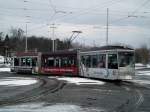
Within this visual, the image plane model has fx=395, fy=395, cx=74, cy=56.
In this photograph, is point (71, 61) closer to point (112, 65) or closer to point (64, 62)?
point (64, 62)

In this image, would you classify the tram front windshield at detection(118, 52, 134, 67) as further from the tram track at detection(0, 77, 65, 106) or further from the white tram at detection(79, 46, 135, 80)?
the tram track at detection(0, 77, 65, 106)

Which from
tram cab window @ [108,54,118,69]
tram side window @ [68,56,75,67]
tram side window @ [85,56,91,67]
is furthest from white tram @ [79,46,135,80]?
tram side window @ [68,56,75,67]

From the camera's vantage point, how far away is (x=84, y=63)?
40.7 m

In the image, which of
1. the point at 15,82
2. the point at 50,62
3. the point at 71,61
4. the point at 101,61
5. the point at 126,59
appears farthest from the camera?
the point at 50,62

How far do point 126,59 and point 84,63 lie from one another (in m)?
7.75

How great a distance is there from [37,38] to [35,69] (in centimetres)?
11200

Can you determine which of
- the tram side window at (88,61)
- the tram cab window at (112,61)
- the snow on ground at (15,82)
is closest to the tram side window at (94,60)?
the tram side window at (88,61)

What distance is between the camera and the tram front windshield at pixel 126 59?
33406 millimetres

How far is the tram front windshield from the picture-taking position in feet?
110

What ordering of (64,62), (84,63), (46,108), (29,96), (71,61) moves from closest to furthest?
1. (46,108)
2. (29,96)
3. (84,63)
4. (71,61)
5. (64,62)

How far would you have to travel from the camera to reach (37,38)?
16325 cm

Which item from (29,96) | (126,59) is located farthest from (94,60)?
(29,96)

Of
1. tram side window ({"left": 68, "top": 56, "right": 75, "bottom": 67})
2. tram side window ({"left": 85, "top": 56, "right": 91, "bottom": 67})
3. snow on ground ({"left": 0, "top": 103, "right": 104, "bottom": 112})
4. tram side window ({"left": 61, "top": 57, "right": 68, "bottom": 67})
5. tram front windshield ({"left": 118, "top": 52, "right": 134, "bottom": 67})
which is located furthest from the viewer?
tram side window ({"left": 61, "top": 57, "right": 68, "bottom": 67})

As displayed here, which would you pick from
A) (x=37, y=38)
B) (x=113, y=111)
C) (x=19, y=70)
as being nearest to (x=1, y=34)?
(x=37, y=38)
